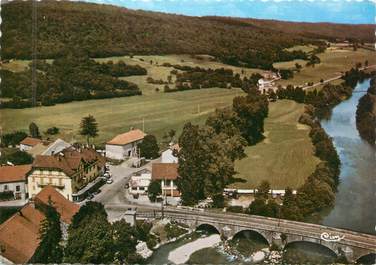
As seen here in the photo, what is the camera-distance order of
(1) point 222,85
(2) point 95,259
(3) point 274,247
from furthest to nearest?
1. (1) point 222,85
2. (3) point 274,247
3. (2) point 95,259

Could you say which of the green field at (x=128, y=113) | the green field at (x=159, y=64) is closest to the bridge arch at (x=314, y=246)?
the green field at (x=128, y=113)

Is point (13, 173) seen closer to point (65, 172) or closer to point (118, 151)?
A: point (65, 172)

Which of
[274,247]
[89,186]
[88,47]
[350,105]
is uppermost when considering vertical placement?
[88,47]

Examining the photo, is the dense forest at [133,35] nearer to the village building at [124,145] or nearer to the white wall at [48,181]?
the village building at [124,145]

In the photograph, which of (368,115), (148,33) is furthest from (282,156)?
(148,33)

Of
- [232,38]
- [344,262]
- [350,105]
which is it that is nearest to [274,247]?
[344,262]

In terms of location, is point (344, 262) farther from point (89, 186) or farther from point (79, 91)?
point (79, 91)
